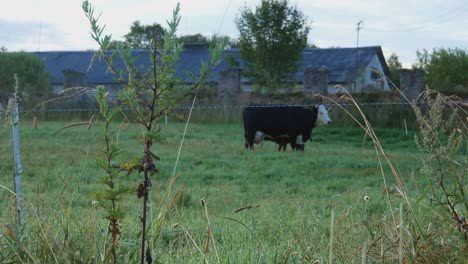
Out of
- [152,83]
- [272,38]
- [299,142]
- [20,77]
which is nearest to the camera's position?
[152,83]

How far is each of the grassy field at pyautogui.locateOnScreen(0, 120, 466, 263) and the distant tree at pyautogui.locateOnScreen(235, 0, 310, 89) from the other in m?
16.0

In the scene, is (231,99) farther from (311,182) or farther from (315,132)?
(311,182)

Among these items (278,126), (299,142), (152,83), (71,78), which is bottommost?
(299,142)

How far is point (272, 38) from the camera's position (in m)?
34.8

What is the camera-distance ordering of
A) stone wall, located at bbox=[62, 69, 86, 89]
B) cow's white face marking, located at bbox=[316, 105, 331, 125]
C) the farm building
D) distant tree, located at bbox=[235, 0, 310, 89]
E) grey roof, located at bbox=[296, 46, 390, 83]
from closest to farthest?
cow's white face marking, located at bbox=[316, 105, 331, 125], stone wall, located at bbox=[62, 69, 86, 89], distant tree, located at bbox=[235, 0, 310, 89], the farm building, grey roof, located at bbox=[296, 46, 390, 83]

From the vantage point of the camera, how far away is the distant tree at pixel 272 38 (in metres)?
34.7

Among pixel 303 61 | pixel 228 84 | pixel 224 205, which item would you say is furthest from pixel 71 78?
pixel 224 205

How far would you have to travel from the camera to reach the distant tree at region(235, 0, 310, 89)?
1366 inches

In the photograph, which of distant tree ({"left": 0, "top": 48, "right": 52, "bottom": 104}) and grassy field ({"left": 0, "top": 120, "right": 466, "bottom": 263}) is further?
distant tree ({"left": 0, "top": 48, "right": 52, "bottom": 104})

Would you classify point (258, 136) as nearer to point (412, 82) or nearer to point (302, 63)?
point (412, 82)

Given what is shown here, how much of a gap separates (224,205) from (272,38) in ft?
93.8

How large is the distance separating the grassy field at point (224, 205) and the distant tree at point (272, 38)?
1604 centimetres

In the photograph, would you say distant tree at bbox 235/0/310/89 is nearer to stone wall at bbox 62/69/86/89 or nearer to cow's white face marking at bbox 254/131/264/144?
stone wall at bbox 62/69/86/89

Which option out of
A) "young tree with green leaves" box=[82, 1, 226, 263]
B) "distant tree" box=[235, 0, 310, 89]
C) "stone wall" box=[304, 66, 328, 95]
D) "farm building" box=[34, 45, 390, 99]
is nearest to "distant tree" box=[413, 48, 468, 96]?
"farm building" box=[34, 45, 390, 99]
